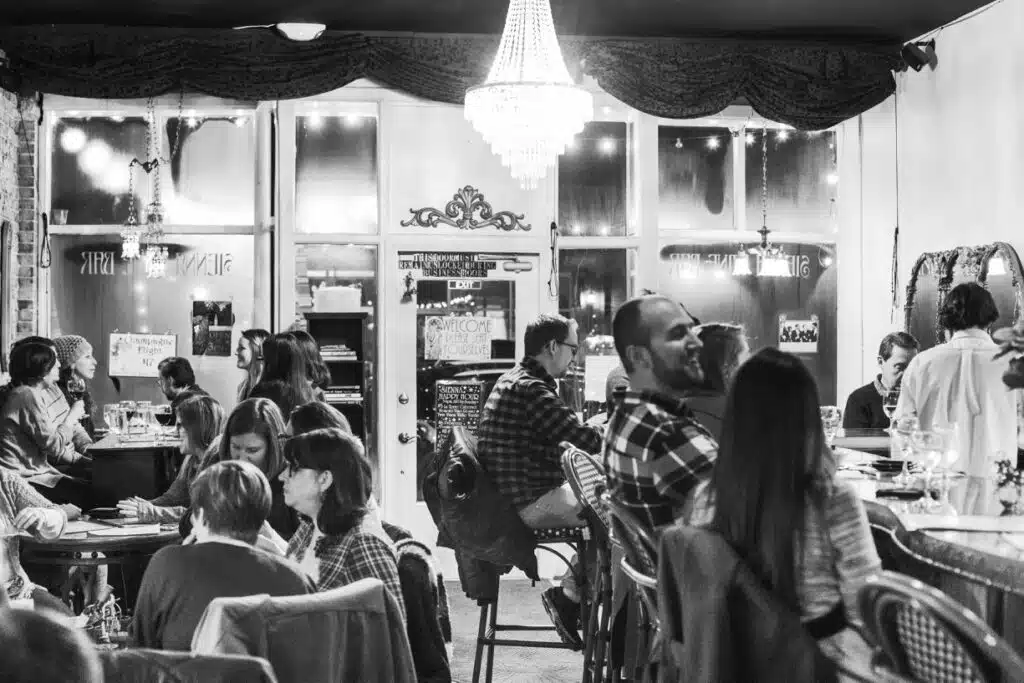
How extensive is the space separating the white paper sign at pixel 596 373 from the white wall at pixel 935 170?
167cm

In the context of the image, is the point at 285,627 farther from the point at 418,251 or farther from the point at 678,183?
the point at 678,183

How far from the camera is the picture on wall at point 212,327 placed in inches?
284

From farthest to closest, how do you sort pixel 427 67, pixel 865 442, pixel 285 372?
pixel 427 67 → pixel 865 442 → pixel 285 372

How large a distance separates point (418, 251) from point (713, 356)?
4204mm

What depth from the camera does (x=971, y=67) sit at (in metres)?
6.48

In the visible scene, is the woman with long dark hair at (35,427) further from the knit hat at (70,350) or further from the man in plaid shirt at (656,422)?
the man in plaid shirt at (656,422)

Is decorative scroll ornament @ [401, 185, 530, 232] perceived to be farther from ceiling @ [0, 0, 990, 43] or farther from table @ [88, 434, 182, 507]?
table @ [88, 434, 182, 507]

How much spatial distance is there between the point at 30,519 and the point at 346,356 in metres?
3.36

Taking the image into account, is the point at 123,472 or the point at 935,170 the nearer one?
the point at 123,472

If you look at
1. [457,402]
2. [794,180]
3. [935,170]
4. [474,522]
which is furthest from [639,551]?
[794,180]

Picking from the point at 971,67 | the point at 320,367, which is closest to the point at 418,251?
the point at 320,367

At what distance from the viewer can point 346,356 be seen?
7074mm

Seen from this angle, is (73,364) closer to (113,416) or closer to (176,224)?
(113,416)

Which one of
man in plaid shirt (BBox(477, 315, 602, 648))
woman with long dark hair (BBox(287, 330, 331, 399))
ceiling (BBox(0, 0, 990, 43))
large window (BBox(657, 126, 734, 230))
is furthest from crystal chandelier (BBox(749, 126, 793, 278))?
woman with long dark hair (BBox(287, 330, 331, 399))
